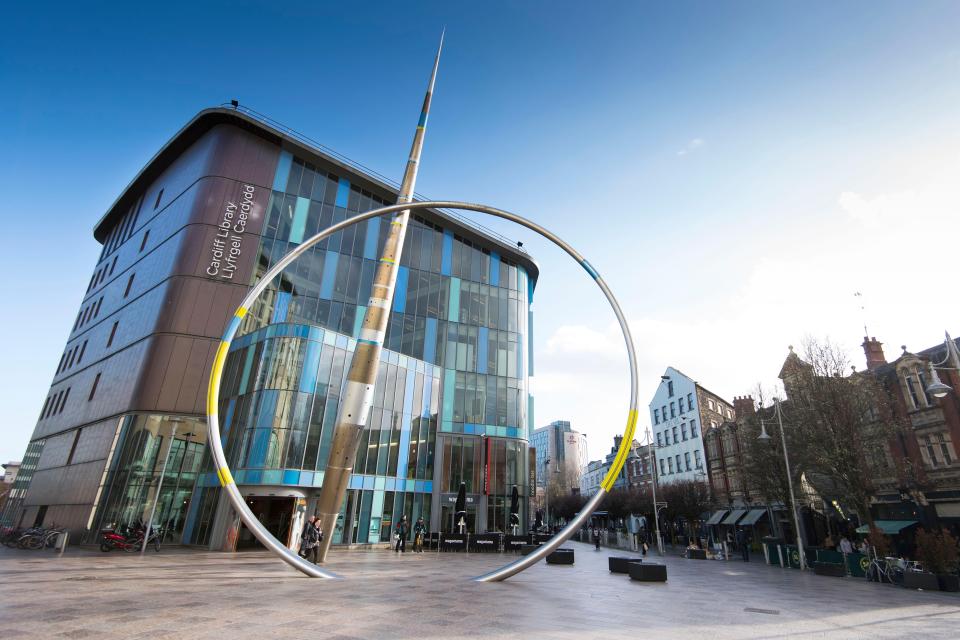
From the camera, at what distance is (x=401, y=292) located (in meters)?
45.2

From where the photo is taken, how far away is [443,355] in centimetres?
4569

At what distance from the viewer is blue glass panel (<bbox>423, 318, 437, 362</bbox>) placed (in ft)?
147

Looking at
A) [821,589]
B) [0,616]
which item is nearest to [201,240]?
[0,616]

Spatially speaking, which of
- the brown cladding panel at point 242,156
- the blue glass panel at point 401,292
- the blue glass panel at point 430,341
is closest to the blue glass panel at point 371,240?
the blue glass panel at point 401,292

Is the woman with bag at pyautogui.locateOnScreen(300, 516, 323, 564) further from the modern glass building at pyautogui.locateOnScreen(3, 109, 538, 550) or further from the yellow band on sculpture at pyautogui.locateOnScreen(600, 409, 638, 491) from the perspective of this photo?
the yellow band on sculpture at pyautogui.locateOnScreen(600, 409, 638, 491)

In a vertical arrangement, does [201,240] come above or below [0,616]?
above

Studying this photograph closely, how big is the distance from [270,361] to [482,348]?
2155 centimetres

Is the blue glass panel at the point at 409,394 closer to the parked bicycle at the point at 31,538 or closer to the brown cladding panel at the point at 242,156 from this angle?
the brown cladding panel at the point at 242,156

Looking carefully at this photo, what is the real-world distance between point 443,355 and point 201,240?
2193 centimetres

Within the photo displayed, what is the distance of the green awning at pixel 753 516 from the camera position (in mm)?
46406

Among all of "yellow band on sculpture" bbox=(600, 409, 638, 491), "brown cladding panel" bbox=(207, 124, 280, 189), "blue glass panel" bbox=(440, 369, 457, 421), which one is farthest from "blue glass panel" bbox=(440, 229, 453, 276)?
"yellow band on sculpture" bbox=(600, 409, 638, 491)

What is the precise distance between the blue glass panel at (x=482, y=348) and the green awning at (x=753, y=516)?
2577cm

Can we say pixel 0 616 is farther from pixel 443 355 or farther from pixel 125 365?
pixel 443 355

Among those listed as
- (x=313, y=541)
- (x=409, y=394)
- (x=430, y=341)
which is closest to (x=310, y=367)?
(x=409, y=394)
